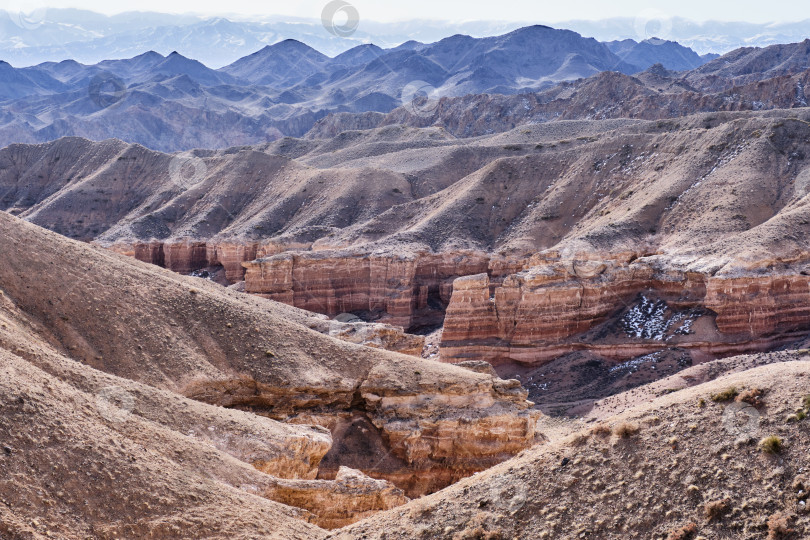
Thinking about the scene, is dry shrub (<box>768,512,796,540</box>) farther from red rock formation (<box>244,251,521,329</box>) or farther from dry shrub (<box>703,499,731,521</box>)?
red rock formation (<box>244,251,521,329</box>)

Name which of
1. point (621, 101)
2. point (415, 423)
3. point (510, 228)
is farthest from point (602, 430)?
point (621, 101)

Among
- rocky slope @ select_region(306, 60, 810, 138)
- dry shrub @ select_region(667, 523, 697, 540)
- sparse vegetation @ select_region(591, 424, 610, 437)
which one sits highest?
rocky slope @ select_region(306, 60, 810, 138)

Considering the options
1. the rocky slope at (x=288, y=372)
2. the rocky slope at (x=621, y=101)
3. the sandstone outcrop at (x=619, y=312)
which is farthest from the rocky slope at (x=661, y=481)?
the rocky slope at (x=621, y=101)

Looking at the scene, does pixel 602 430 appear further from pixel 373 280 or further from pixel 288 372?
pixel 373 280

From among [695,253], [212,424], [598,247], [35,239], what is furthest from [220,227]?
[212,424]

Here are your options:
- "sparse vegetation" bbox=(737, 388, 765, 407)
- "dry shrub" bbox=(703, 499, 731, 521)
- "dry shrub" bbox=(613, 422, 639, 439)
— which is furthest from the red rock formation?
"dry shrub" bbox=(703, 499, 731, 521)

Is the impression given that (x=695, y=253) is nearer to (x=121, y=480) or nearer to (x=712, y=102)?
(x=121, y=480)

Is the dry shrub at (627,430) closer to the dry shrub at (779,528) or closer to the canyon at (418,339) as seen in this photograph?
the canyon at (418,339)
